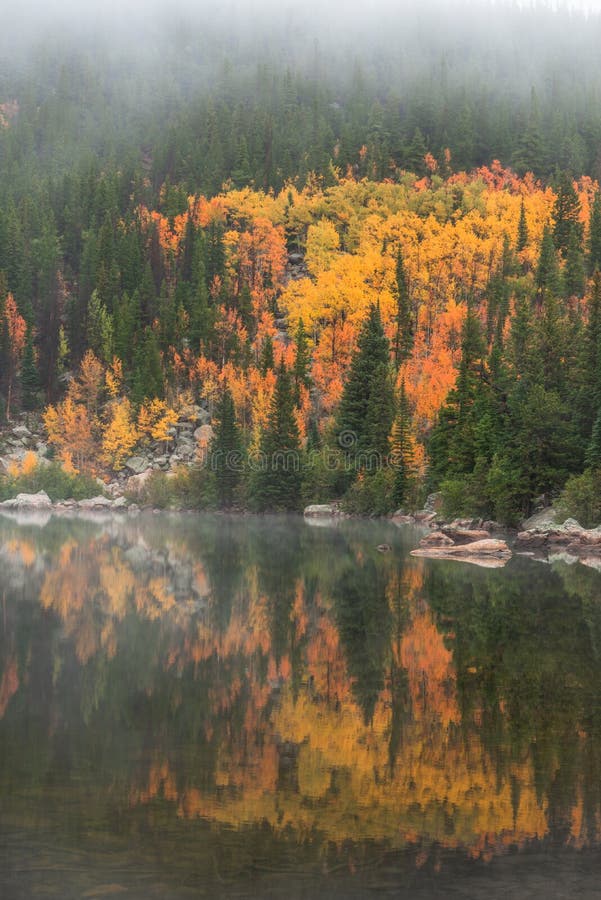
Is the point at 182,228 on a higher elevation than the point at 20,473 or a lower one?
higher

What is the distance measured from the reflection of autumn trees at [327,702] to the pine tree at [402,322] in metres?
81.6

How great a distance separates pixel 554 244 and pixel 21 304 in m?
74.9

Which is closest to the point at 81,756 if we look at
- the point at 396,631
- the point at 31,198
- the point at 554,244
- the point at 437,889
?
the point at 437,889

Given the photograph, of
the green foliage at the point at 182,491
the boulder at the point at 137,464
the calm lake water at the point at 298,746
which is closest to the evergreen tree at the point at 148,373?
the boulder at the point at 137,464

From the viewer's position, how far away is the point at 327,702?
16000 millimetres

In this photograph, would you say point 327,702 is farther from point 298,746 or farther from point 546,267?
point 546,267

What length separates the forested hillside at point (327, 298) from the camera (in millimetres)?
70312

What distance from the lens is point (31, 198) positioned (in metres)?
148

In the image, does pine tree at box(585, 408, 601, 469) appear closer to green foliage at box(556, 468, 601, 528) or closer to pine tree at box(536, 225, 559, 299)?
green foliage at box(556, 468, 601, 528)

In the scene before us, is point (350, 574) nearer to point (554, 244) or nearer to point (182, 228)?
point (554, 244)

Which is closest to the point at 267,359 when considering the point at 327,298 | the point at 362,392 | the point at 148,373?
the point at 327,298

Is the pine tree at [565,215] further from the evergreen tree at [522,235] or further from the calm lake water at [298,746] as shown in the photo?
the calm lake water at [298,746]

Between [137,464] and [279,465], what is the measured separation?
24.9 meters

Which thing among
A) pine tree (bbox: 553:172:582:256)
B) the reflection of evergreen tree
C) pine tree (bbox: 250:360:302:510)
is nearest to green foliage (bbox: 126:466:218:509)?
pine tree (bbox: 250:360:302:510)
